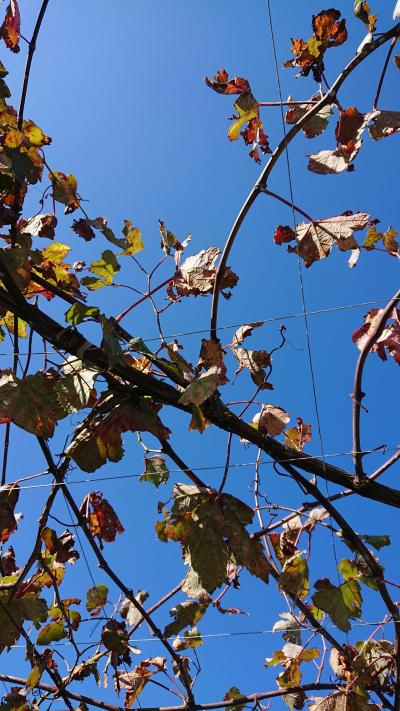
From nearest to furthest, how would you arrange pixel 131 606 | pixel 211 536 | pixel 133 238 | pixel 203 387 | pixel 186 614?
1. pixel 203 387
2. pixel 211 536
3. pixel 133 238
4. pixel 186 614
5. pixel 131 606

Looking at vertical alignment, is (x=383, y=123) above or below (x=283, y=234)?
above

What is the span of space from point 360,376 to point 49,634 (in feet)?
3.79

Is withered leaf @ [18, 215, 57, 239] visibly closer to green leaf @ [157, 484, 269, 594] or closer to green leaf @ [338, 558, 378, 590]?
green leaf @ [157, 484, 269, 594]

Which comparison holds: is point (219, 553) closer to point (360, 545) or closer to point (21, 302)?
point (360, 545)

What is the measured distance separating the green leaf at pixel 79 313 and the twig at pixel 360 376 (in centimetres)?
59

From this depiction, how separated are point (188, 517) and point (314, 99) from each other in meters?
0.99

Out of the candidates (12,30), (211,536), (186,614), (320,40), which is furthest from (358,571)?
(12,30)

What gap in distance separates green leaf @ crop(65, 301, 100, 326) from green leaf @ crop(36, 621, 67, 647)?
0.95 meters

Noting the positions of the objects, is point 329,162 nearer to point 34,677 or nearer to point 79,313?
point 79,313

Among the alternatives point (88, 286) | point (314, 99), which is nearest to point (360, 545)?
point (88, 286)

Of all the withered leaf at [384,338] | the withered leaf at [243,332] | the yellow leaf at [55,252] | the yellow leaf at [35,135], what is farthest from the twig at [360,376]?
the yellow leaf at [35,135]

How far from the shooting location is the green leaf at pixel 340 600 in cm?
147

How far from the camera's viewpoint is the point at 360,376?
4.49 ft

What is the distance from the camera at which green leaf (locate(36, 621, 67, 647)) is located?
5.80ft
